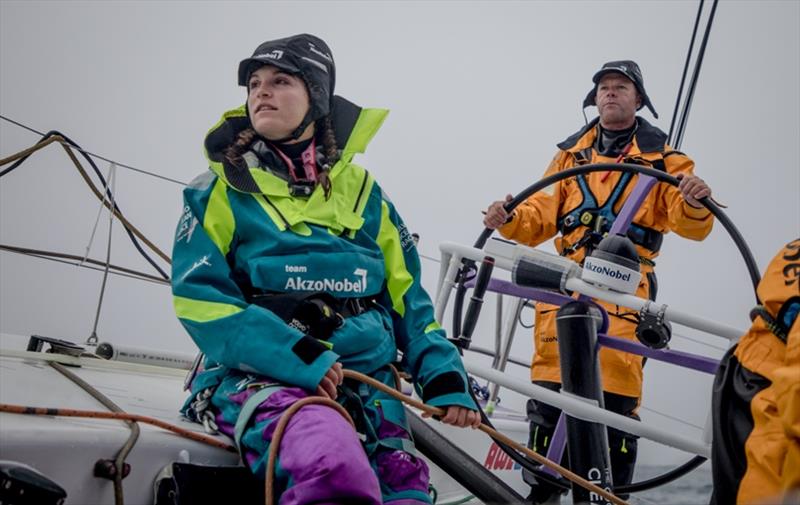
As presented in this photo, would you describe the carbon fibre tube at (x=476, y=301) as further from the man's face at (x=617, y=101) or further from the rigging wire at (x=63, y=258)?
the rigging wire at (x=63, y=258)

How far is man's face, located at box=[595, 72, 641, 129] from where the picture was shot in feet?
6.45

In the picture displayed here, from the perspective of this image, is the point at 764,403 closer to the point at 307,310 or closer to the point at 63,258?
the point at 307,310

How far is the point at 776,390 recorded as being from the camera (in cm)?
82

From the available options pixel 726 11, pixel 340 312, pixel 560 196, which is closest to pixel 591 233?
pixel 560 196

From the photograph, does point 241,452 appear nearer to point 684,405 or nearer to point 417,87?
point 684,405

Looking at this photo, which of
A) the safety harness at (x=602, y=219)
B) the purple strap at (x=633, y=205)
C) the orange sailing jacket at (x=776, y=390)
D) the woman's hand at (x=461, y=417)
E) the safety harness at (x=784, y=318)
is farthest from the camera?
the safety harness at (x=602, y=219)

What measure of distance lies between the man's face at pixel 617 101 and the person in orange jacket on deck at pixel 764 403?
1045 mm

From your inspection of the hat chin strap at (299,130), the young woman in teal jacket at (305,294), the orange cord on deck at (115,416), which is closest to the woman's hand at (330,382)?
the young woman in teal jacket at (305,294)

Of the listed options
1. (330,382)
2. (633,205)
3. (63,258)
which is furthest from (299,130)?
(63,258)

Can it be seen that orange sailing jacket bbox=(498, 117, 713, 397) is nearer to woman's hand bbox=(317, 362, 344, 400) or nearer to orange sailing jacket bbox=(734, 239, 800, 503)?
A: orange sailing jacket bbox=(734, 239, 800, 503)

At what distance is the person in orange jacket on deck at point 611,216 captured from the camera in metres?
1.74

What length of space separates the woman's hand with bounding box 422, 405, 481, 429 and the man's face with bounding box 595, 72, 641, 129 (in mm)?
1116

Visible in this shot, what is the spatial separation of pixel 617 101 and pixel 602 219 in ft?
1.21

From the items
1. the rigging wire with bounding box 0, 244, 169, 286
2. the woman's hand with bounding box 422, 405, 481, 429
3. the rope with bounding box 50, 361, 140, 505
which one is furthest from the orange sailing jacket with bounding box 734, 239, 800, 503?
the rigging wire with bounding box 0, 244, 169, 286
